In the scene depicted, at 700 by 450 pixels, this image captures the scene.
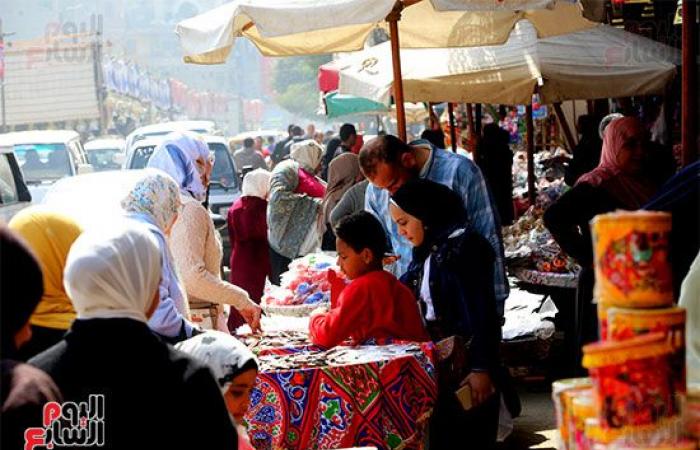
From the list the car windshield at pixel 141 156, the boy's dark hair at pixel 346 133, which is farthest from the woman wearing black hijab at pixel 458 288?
the car windshield at pixel 141 156

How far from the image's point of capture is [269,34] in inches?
287

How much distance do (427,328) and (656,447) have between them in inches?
122

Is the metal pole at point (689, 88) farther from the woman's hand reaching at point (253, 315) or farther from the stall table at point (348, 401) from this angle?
the woman's hand reaching at point (253, 315)

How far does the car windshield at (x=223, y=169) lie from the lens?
17906 millimetres

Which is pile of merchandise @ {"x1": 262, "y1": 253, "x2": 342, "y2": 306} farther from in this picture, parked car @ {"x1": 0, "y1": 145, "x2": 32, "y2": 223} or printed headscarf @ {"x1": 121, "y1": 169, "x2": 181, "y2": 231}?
parked car @ {"x1": 0, "y1": 145, "x2": 32, "y2": 223}

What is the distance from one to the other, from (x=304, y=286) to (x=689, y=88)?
118 inches

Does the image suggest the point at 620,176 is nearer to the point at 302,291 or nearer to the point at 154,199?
the point at 302,291

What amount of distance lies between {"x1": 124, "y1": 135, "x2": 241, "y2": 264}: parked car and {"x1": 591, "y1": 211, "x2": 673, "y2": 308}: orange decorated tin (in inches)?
534

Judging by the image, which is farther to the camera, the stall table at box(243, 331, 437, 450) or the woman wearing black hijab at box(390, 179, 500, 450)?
the woman wearing black hijab at box(390, 179, 500, 450)

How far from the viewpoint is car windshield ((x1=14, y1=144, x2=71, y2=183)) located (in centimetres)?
2014

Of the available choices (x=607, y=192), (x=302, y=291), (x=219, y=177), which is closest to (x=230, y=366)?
(x=607, y=192)

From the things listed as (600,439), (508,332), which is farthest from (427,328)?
(600,439)

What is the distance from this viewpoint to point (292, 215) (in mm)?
11250

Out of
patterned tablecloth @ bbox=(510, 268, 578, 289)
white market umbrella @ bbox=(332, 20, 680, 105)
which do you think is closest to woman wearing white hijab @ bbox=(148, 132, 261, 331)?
patterned tablecloth @ bbox=(510, 268, 578, 289)
